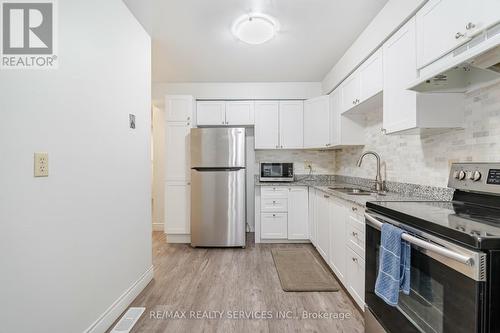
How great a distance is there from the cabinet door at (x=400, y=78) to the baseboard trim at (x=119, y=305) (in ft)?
8.42

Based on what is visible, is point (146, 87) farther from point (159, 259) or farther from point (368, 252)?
point (368, 252)

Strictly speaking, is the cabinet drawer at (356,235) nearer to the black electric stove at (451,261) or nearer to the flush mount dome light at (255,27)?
the black electric stove at (451,261)

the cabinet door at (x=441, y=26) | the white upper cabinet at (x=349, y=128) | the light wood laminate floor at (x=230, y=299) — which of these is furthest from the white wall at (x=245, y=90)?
the light wood laminate floor at (x=230, y=299)

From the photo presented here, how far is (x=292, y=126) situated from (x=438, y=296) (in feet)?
10.5

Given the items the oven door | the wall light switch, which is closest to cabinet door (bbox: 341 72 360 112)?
the oven door

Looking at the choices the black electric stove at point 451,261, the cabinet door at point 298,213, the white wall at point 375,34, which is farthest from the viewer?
the cabinet door at point 298,213

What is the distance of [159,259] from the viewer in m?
3.14

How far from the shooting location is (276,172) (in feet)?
13.3

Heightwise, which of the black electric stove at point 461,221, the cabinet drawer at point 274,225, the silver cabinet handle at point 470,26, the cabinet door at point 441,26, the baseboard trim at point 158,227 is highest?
the cabinet door at point 441,26

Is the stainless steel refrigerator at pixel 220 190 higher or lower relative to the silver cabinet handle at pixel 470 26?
lower

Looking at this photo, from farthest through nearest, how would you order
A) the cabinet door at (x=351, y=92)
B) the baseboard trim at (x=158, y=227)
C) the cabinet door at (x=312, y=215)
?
the baseboard trim at (x=158, y=227), the cabinet door at (x=312, y=215), the cabinet door at (x=351, y=92)

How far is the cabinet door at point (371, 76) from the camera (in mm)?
2143

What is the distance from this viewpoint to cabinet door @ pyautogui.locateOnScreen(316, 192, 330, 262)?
2779 mm

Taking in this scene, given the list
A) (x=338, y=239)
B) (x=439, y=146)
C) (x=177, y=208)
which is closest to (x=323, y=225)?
(x=338, y=239)
